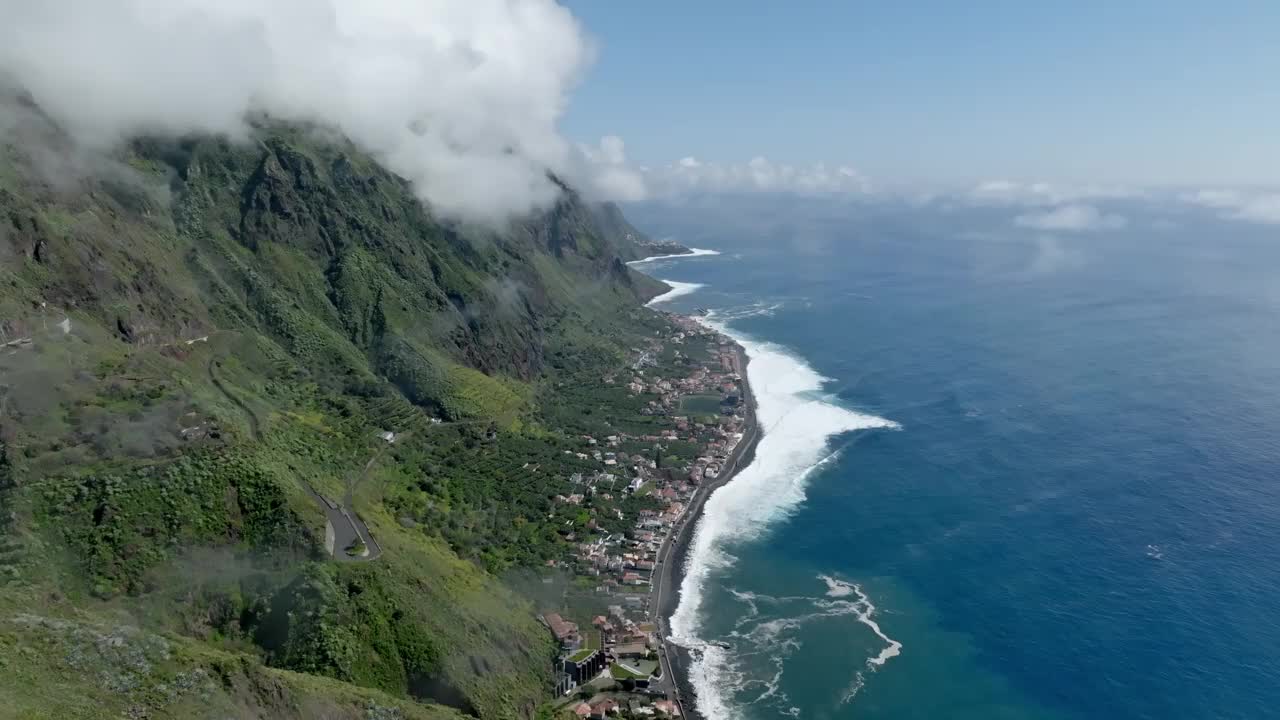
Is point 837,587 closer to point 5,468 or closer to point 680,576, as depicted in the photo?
point 680,576

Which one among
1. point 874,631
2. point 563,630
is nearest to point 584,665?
point 563,630

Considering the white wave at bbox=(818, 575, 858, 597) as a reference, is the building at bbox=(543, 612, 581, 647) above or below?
above

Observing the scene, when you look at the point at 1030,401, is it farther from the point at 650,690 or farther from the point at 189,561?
the point at 189,561

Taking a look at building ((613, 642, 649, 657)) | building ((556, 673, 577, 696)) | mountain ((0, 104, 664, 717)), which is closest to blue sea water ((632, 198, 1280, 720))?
building ((613, 642, 649, 657))

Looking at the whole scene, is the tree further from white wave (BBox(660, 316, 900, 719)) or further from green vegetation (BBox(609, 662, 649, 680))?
white wave (BBox(660, 316, 900, 719))

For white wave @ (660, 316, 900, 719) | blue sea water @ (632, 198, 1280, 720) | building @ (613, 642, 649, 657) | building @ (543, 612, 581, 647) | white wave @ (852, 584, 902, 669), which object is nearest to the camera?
blue sea water @ (632, 198, 1280, 720)

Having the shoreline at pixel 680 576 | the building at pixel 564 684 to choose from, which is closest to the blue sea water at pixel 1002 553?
the shoreline at pixel 680 576

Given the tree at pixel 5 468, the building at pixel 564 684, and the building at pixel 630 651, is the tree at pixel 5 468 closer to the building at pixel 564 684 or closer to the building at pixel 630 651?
the building at pixel 564 684

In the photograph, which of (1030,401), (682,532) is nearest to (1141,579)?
(682,532)
